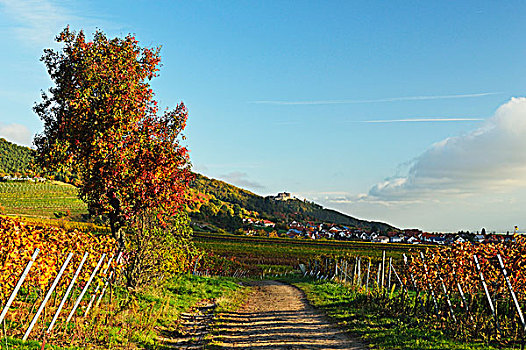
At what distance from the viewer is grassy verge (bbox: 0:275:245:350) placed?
952 centimetres

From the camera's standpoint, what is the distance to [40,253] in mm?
9914

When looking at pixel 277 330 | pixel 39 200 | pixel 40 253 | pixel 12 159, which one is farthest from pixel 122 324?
pixel 12 159

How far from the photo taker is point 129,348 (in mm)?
10312

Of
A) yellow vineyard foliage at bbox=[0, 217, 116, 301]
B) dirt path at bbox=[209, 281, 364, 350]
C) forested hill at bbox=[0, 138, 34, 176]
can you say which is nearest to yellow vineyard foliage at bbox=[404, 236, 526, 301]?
dirt path at bbox=[209, 281, 364, 350]

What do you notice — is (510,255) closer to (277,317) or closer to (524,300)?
(524,300)

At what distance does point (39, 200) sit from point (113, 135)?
3950 inches

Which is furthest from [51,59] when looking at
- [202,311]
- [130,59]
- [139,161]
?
[202,311]

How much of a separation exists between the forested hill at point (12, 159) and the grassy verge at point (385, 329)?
136 m

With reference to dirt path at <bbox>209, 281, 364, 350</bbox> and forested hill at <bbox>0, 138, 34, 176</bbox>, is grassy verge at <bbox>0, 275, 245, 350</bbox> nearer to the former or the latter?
dirt path at <bbox>209, 281, 364, 350</bbox>

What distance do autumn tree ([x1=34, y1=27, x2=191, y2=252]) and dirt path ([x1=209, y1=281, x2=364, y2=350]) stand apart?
4.94 meters

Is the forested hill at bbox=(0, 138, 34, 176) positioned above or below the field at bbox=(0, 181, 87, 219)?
above

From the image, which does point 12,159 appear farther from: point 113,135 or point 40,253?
point 40,253

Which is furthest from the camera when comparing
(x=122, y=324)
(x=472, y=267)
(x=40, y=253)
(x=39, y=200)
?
(x=39, y=200)

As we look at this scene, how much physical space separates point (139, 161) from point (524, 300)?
13923 mm
